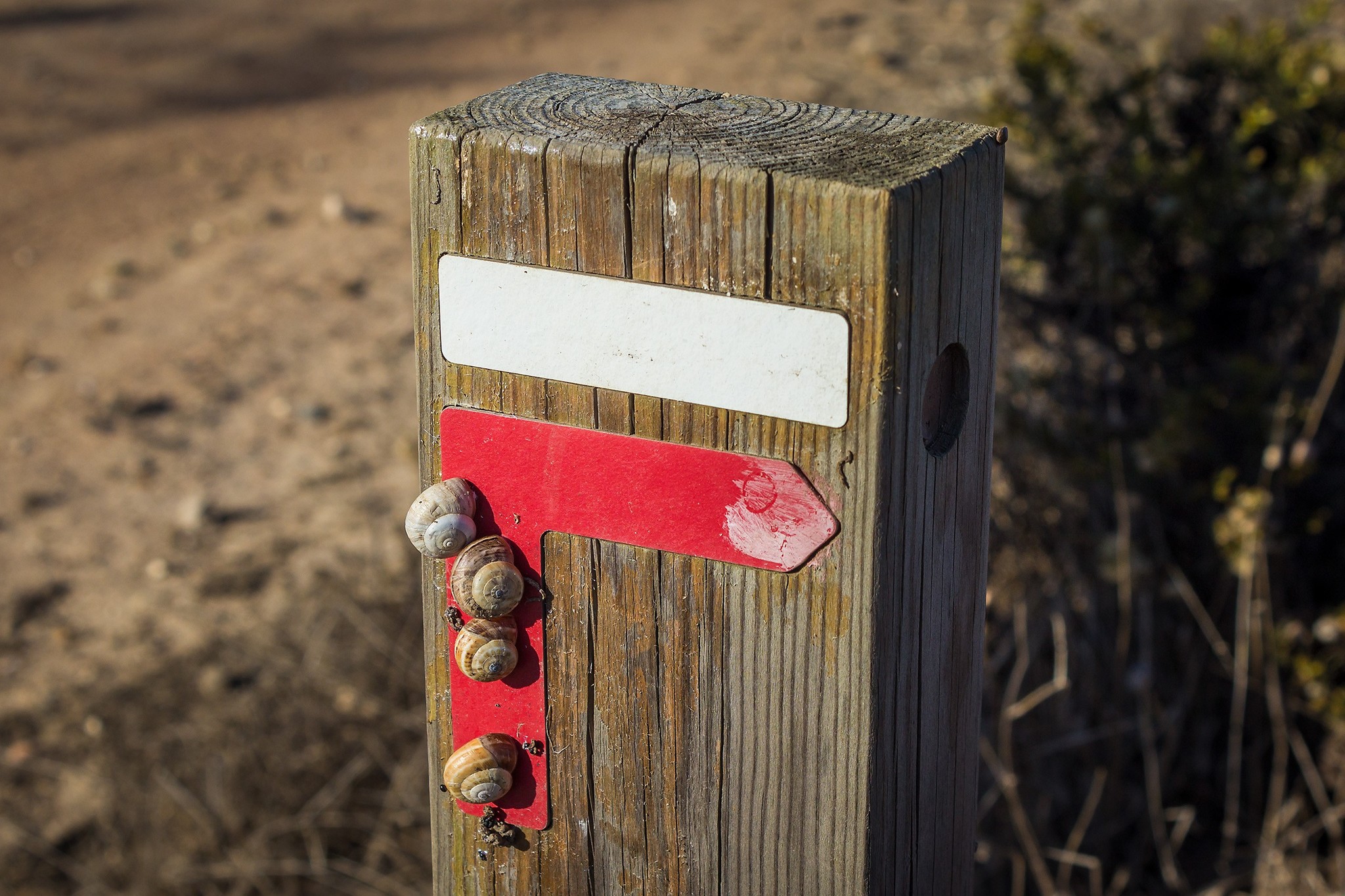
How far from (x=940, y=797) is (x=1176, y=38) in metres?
3.95

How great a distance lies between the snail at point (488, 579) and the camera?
118 centimetres

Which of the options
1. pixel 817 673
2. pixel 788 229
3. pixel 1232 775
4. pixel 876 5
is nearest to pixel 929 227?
pixel 788 229

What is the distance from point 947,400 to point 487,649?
1.54 feet

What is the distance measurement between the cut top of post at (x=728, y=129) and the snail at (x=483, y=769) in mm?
559

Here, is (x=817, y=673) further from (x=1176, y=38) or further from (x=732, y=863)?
(x=1176, y=38)

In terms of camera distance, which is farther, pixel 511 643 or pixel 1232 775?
pixel 1232 775

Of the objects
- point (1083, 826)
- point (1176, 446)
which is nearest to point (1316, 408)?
point (1176, 446)

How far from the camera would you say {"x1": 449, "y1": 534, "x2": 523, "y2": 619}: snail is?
1.18 meters

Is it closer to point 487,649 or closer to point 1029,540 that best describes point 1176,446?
point 1029,540

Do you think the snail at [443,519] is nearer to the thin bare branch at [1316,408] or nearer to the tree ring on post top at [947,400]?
the tree ring on post top at [947,400]

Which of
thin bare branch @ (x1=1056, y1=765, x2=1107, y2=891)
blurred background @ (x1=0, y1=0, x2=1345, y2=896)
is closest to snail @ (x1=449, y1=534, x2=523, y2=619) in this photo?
blurred background @ (x1=0, y1=0, x2=1345, y2=896)

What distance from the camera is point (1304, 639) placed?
2.91 metres

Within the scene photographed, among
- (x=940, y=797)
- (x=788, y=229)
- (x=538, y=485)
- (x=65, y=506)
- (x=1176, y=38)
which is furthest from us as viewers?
(x=1176, y=38)

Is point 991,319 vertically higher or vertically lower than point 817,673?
higher
